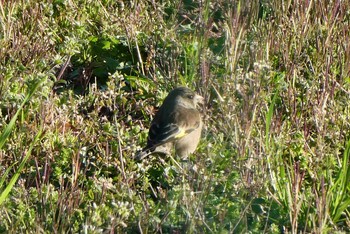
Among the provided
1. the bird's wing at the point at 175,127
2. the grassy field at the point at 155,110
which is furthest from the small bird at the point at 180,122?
the grassy field at the point at 155,110

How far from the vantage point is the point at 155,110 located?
7.58 m

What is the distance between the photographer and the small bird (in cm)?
705

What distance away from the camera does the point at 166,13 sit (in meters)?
8.71

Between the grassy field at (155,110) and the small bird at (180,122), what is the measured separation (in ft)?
0.52

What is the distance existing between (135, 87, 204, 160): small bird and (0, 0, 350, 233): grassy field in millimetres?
160

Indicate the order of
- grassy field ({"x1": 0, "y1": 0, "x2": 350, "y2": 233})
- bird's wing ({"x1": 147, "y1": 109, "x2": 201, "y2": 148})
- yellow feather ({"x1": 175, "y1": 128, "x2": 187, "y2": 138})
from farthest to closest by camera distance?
1. yellow feather ({"x1": 175, "y1": 128, "x2": 187, "y2": 138})
2. bird's wing ({"x1": 147, "y1": 109, "x2": 201, "y2": 148})
3. grassy field ({"x1": 0, "y1": 0, "x2": 350, "y2": 233})

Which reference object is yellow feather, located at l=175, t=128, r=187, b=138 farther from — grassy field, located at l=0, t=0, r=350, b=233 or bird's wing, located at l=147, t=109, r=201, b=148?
grassy field, located at l=0, t=0, r=350, b=233

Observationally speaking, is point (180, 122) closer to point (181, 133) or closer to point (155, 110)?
point (181, 133)

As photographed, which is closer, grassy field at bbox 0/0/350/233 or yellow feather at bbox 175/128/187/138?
grassy field at bbox 0/0/350/233

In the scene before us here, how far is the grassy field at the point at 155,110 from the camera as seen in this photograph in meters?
5.40

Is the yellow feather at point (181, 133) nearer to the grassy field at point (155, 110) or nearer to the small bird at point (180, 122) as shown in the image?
the small bird at point (180, 122)

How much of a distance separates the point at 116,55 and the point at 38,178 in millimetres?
2054

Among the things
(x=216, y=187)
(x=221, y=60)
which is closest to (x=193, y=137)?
(x=221, y=60)

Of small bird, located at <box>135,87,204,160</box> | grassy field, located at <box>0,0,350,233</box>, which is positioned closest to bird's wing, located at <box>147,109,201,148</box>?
small bird, located at <box>135,87,204,160</box>
